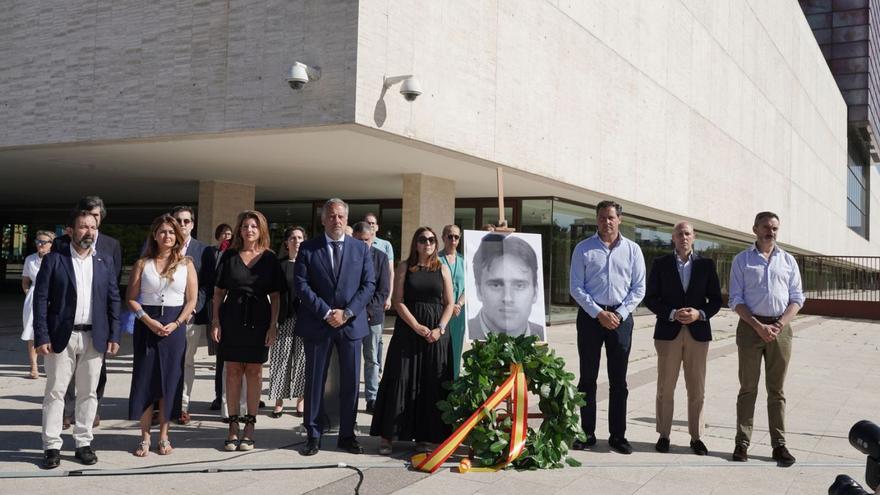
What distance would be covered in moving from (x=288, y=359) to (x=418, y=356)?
1.62 meters

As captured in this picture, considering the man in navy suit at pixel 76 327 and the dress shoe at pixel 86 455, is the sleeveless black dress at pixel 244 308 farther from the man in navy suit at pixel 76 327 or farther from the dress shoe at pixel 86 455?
the dress shoe at pixel 86 455

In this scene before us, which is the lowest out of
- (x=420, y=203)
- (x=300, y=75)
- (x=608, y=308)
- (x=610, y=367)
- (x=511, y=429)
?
(x=511, y=429)

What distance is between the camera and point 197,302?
591 cm

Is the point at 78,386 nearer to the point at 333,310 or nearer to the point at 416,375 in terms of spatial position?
the point at 333,310

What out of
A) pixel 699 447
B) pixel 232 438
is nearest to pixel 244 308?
pixel 232 438

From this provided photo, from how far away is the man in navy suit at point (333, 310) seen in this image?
5.39 m

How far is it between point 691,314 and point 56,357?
480 cm

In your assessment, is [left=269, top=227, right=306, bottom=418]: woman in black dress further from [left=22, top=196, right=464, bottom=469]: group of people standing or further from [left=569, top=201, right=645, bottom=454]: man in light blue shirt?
[left=569, top=201, right=645, bottom=454]: man in light blue shirt

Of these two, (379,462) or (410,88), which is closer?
(379,462)

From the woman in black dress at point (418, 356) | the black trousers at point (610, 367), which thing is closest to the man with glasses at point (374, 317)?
the woman in black dress at point (418, 356)

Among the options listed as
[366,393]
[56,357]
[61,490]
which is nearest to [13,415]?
[56,357]

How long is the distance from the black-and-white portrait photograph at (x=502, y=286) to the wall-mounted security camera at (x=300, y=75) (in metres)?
4.21

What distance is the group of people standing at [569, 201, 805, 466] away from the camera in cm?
547

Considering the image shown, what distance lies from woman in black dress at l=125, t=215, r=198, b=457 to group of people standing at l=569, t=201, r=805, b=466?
3.22 meters
